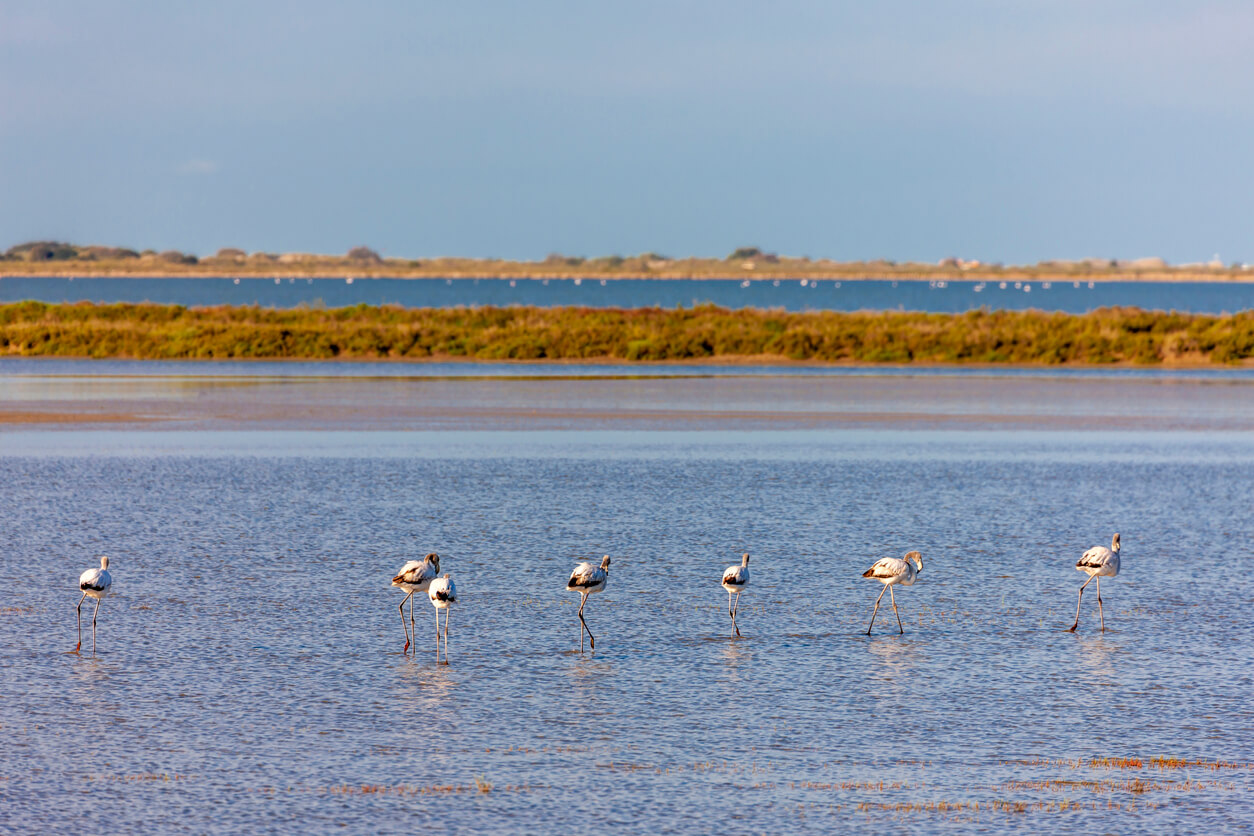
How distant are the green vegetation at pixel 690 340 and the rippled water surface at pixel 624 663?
3193 cm

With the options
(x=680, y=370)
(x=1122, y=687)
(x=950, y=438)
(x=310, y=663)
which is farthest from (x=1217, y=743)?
(x=680, y=370)

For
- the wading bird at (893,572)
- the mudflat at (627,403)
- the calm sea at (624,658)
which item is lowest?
the mudflat at (627,403)

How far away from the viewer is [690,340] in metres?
53.8

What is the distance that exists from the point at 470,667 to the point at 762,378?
114 ft

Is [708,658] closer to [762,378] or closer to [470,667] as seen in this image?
[470,667]

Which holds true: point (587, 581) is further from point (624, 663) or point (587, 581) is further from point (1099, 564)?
point (1099, 564)

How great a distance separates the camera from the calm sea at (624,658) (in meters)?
8.03

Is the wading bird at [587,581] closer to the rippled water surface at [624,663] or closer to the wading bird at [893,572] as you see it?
the rippled water surface at [624,663]

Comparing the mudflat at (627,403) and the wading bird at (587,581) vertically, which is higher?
the wading bird at (587,581)

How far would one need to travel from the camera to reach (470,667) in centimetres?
1077

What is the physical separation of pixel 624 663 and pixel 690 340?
Result: 4317cm

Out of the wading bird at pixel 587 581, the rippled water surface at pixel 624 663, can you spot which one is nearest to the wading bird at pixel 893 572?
the rippled water surface at pixel 624 663

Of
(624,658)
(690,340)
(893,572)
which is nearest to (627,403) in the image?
(690,340)

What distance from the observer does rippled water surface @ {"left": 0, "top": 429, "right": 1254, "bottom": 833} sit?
802cm
